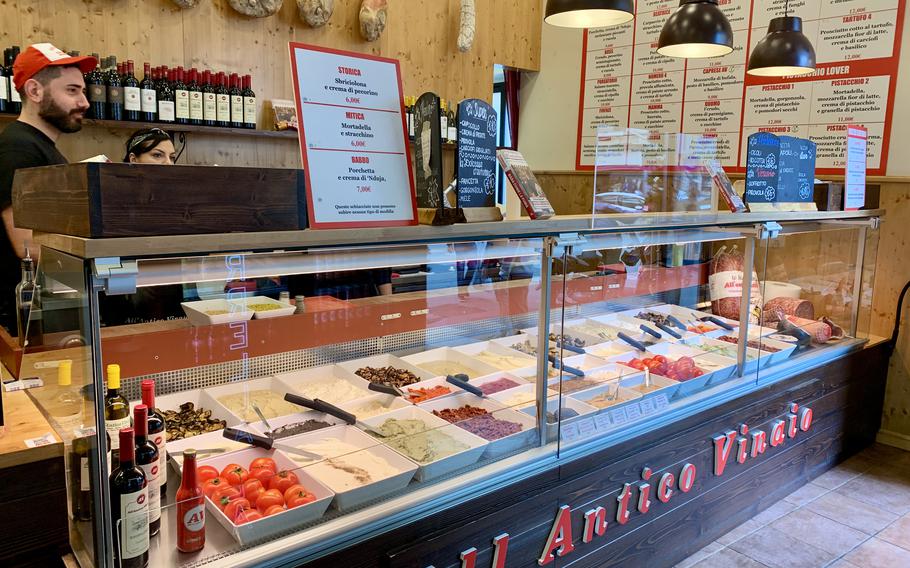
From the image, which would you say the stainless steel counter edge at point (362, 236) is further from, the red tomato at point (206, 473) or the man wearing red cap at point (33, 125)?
the man wearing red cap at point (33, 125)

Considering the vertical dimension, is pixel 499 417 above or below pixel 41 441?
below

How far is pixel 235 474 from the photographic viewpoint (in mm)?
1715

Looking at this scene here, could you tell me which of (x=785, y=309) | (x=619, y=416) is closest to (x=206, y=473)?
(x=619, y=416)

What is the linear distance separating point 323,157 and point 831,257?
349 centimetres

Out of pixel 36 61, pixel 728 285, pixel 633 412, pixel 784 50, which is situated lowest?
pixel 633 412

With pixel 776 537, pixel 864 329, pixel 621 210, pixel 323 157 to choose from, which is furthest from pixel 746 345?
pixel 323 157

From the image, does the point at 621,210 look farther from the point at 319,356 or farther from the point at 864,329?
the point at 864,329

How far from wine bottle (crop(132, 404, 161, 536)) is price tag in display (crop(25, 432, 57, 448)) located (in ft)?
0.89

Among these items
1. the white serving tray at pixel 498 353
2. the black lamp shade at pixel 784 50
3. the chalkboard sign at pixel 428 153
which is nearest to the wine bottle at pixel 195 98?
the white serving tray at pixel 498 353

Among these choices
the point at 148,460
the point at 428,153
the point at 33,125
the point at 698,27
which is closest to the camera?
the point at 148,460

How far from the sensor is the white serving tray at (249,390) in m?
2.02

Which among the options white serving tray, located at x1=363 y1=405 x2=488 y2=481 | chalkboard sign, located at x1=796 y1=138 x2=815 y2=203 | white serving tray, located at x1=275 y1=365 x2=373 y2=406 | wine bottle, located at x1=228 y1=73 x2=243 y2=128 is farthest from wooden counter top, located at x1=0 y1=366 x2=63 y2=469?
chalkboard sign, located at x1=796 y1=138 x2=815 y2=203

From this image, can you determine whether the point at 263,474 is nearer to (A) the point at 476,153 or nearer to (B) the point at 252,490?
(B) the point at 252,490

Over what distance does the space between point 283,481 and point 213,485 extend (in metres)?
A: 0.18
